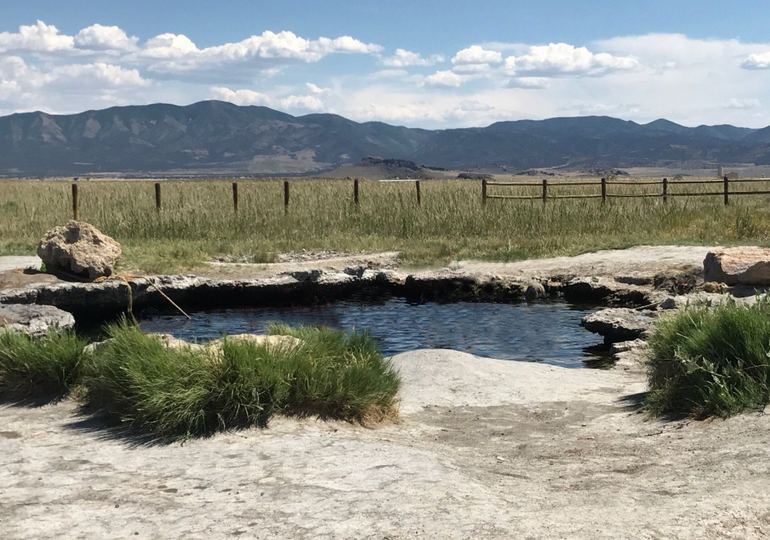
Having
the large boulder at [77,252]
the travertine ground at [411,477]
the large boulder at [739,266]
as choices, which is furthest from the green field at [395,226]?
the travertine ground at [411,477]

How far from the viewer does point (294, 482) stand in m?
5.27

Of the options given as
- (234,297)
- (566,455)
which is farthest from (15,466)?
(234,297)

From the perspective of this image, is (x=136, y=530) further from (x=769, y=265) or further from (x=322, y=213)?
(x=322, y=213)

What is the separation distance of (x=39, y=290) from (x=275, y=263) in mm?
5154

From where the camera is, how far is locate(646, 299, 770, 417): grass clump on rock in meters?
6.54

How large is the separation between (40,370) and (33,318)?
4.41 meters

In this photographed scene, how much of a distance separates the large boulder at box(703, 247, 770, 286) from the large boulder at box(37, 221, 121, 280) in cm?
993

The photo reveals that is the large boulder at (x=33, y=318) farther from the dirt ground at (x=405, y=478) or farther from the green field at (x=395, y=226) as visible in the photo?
the green field at (x=395, y=226)

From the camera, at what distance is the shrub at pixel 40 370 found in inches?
294

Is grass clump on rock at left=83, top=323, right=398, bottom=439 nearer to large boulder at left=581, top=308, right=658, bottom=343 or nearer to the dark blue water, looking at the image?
the dark blue water

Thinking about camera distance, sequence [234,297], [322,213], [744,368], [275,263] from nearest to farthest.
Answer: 1. [744,368]
2. [234,297]
3. [275,263]
4. [322,213]

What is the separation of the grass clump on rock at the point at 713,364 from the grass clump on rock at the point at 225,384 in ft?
7.15

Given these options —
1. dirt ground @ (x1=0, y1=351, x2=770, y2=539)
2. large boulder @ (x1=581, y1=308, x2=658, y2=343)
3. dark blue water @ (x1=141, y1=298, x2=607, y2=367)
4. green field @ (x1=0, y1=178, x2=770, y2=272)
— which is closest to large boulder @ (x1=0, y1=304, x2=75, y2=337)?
dark blue water @ (x1=141, y1=298, x2=607, y2=367)

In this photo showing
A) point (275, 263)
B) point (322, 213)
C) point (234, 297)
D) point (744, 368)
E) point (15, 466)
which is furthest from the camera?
point (322, 213)
